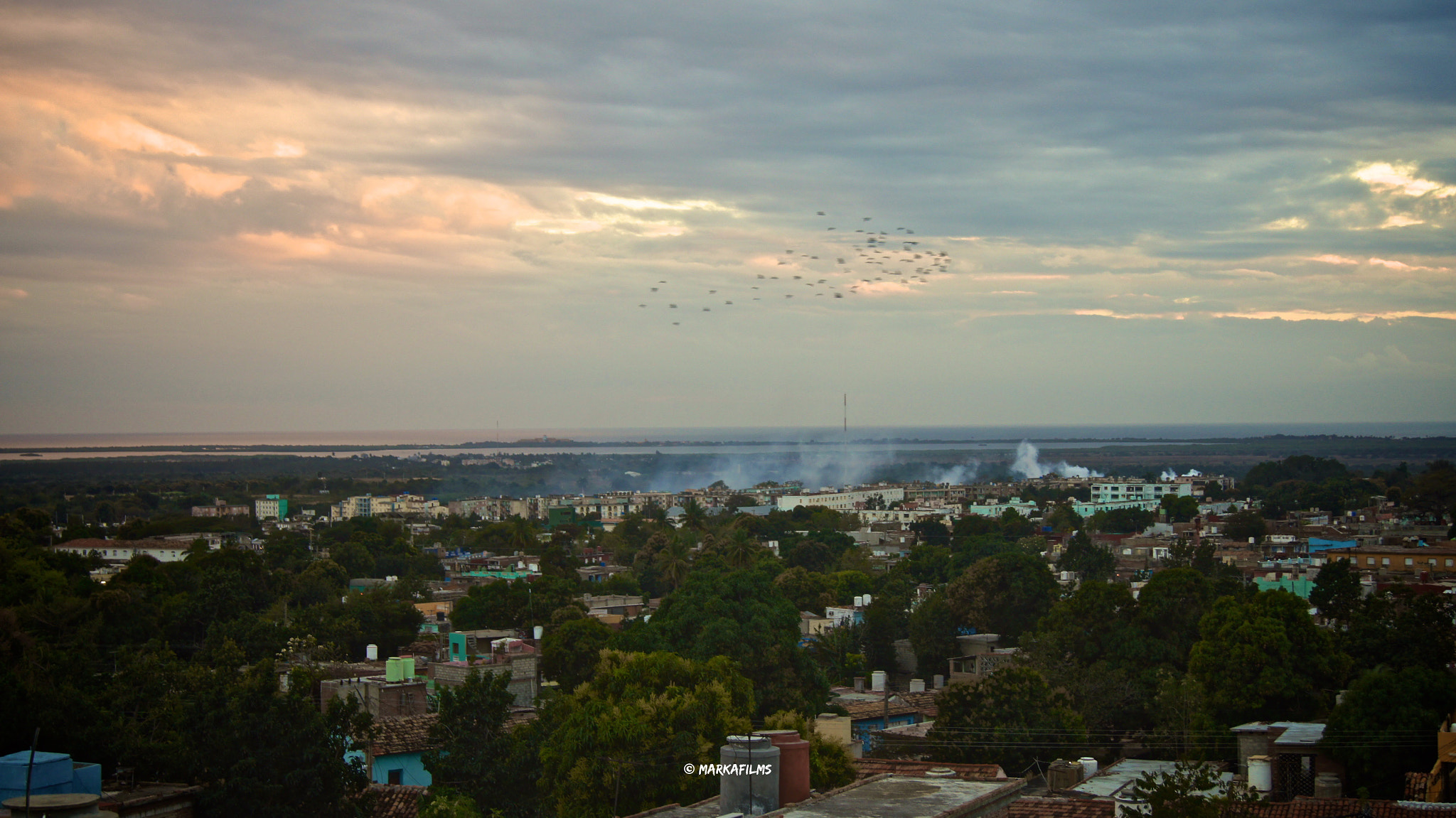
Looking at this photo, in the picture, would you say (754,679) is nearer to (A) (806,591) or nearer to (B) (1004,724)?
(B) (1004,724)

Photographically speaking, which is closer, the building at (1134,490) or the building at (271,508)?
the building at (1134,490)

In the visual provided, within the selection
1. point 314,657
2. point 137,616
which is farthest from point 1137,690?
point 137,616

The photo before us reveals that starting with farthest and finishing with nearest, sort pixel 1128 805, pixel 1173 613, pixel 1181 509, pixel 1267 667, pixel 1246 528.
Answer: pixel 1181 509 < pixel 1246 528 < pixel 1173 613 < pixel 1267 667 < pixel 1128 805

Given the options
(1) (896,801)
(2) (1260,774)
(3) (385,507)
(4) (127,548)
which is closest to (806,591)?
(2) (1260,774)

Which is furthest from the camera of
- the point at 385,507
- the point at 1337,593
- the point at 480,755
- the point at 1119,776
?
the point at 385,507

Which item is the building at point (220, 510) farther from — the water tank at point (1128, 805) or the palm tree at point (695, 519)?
the water tank at point (1128, 805)

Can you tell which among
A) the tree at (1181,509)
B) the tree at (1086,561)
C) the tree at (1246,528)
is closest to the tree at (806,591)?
the tree at (1086,561)

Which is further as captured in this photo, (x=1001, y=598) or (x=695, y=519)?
(x=695, y=519)

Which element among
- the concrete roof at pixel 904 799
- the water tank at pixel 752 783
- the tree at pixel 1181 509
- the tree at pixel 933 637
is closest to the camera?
the concrete roof at pixel 904 799
